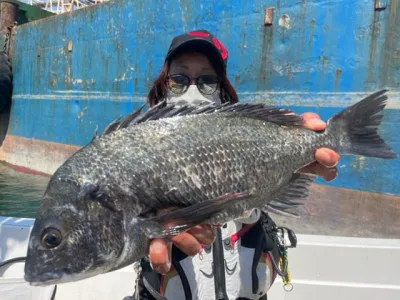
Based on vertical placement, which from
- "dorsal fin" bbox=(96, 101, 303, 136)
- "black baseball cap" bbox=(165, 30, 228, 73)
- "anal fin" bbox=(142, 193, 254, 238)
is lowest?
"anal fin" bbox=(142, 193, 254, 238)

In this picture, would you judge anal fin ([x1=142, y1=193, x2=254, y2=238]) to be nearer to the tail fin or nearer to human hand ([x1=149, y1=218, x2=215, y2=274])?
human hand ([x1=149, y1=218, x2=215, y2=274])

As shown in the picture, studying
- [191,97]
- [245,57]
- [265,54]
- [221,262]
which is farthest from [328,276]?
[245,57]

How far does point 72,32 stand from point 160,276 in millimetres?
12005

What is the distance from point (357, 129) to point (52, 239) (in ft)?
4.80

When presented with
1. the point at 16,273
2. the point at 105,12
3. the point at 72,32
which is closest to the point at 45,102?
the point at 72,32

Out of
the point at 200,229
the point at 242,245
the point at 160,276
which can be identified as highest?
the point at 200,229

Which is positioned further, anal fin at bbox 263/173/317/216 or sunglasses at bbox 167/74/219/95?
sunglasses at bbox 167/74/219/95

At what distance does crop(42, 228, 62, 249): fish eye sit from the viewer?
3.98ft

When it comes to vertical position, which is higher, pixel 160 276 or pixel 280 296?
pixel 160 276

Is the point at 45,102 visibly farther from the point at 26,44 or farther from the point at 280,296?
the point at 280,296

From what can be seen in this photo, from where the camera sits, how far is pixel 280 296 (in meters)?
2.82

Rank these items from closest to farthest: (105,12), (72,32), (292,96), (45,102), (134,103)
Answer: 1. (292,96)
2. (134,103)
3. (105,12)
4. (72,32)
5. (45,102)

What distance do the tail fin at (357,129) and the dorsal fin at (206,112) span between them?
0.20 meters

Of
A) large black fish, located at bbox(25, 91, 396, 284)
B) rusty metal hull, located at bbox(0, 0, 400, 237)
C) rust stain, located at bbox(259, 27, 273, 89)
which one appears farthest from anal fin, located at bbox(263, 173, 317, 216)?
rust stain, located at bbox(259, 27, 273, 89)
